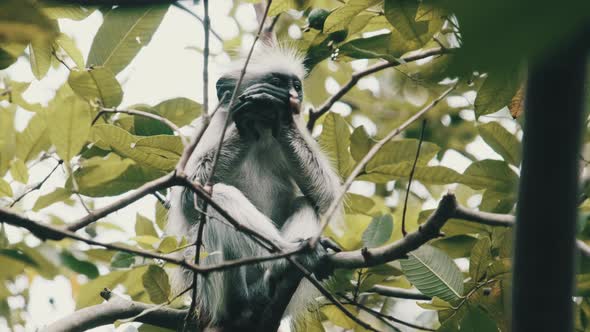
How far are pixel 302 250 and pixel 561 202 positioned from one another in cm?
166

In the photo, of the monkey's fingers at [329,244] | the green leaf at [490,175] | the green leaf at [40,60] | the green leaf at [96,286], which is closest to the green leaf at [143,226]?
the green leaf at [96,286]

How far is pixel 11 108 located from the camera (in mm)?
4512

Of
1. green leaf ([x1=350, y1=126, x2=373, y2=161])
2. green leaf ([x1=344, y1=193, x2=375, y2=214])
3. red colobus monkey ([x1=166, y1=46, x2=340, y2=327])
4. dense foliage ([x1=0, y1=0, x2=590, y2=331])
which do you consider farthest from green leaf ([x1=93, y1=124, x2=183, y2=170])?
green leaf ([x1=344, y1=193, x2=375, y2=214])

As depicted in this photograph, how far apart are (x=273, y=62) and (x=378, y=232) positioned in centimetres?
289

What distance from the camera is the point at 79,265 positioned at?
229 centimetres

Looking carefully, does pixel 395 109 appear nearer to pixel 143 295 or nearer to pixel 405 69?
pixel 405 69

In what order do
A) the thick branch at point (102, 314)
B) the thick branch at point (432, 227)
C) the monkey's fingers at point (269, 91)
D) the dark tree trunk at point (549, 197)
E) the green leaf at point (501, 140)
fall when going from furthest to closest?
the monkey's fingers at point (269, 91)
the thick branch at point (102, 314)
the green leaf at point (501, 140)
the thick branch at point (432, 227)
the dark tree trunk at point (549, 197)

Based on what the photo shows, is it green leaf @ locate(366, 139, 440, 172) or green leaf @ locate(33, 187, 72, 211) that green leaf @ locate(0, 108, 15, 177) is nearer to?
green leaf @ locate(33, 187, 72, 211)

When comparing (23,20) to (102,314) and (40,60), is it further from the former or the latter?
(102,314)

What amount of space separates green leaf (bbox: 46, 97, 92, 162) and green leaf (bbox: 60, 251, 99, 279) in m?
0.64

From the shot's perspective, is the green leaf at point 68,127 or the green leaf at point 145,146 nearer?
the green leaf at point 68,127

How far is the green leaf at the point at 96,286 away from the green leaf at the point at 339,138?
5.25 feet

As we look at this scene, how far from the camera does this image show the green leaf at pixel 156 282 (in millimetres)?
3590

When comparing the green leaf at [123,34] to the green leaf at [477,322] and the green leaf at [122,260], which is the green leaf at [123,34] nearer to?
the green leaf at [122,260]
